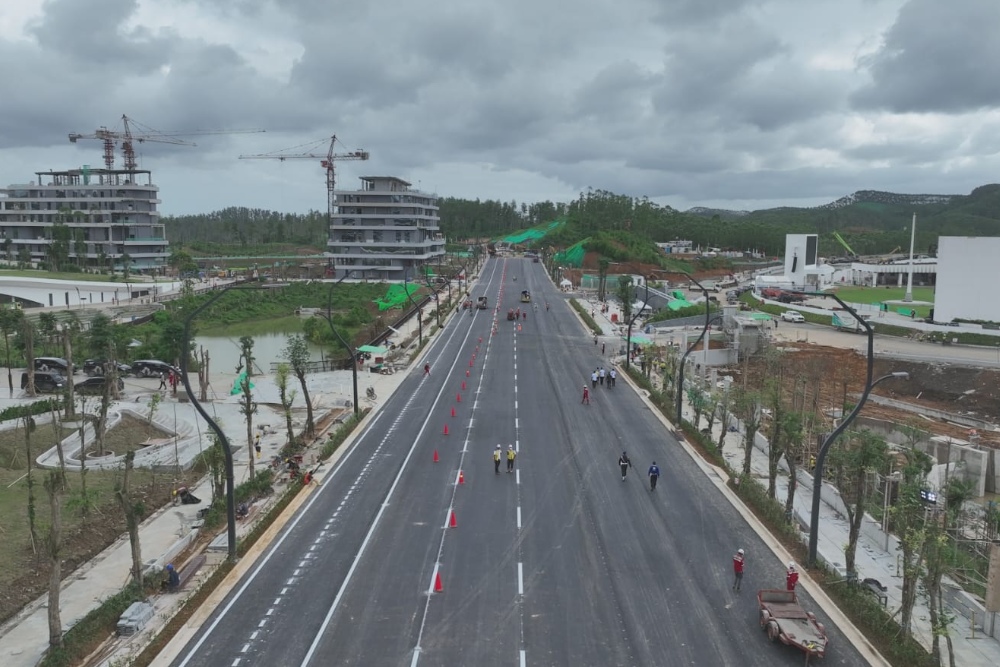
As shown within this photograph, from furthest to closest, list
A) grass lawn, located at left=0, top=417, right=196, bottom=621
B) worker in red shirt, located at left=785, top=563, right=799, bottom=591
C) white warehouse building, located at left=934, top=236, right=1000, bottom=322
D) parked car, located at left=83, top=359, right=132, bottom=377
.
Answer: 1. white warehouse building, located at left=934, top=236, right=1000, bottom=322
2. parked car, located at left=83, top=359, right=132, bottom=377
3. grass lawn, located at left=0, top=417, right=196, bottom=621
4. worker in red shirt, located at left=785, top=563, right=799, bottom=591

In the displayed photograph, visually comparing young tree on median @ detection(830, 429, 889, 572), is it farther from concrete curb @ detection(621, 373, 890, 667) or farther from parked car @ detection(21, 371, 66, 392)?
parked car @ detection(21, 371, 66, 392)

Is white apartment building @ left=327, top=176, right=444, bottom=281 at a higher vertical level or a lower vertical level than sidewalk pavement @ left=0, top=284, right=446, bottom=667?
higher

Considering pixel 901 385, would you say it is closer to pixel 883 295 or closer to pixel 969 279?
pixel 969 279

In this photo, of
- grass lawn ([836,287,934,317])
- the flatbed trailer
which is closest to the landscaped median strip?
the flatbed trailer

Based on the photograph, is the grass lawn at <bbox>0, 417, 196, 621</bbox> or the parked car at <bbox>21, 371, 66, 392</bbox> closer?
the grass lawn at <bbox>0, 417, 196, 621</bbox>

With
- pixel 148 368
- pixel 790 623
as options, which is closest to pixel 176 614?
pixel 790 623

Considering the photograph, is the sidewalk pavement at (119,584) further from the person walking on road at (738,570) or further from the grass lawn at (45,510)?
the person walking on road at (738,570)

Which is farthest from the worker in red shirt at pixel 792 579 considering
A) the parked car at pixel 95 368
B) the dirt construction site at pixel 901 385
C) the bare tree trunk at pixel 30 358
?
the parked car at pixel 95 368
